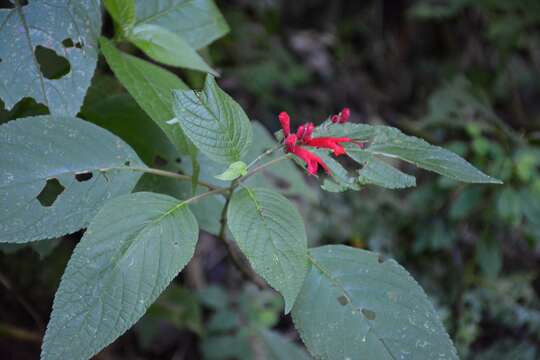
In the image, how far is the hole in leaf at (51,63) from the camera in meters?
1.19

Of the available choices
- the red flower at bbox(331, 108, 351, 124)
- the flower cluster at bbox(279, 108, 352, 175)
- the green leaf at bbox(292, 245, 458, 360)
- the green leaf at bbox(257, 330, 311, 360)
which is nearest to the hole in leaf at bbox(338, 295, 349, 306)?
the green leaf at bbox(292, 245, 458, 360)

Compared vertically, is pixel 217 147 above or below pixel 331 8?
above

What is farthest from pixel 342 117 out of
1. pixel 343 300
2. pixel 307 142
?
pixel 343 300

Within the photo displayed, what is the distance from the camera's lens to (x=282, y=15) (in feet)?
13.3

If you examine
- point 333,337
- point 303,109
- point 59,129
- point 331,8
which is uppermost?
point 59,129

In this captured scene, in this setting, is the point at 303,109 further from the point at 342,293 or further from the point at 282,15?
the point at 342,293

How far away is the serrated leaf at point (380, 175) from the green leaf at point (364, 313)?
185 mm

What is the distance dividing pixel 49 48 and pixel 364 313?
915mm

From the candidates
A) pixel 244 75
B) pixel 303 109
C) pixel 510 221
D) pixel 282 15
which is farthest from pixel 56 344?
pixel 282 15

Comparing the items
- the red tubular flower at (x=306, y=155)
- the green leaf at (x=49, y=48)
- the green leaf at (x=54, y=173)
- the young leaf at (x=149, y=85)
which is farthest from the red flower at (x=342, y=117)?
the green leaf at (x=49, y=48)

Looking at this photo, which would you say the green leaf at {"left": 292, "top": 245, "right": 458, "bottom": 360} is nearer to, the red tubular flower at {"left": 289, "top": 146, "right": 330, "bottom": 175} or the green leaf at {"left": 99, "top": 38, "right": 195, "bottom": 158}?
the red tubular flower at {"left": 289, "top": 146, "right": 330, "bottom": 175}

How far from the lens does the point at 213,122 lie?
3.18 feet

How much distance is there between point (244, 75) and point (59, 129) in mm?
2297

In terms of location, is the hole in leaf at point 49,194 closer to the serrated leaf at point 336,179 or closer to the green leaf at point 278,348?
the serrated leaf at point 336,179
